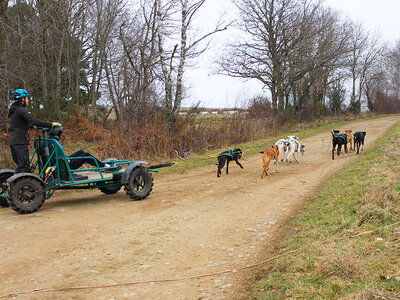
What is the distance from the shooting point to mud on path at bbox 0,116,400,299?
408 cm

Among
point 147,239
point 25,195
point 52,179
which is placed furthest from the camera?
point 52,179

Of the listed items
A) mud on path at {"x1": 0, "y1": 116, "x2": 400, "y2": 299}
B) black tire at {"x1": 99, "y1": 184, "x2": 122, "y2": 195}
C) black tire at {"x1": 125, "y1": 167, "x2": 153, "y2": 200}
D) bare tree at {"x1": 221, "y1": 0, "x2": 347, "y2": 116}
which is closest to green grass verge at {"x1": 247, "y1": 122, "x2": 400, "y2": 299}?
mud on path at {"x1": 0, "y1": 116, "x2": 400, "y2": 299}

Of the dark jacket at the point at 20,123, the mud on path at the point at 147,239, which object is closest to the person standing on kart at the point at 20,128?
the dark jacket at the point at 20,123

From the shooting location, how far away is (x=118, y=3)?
74.2ft

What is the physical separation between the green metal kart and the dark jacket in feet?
0.96

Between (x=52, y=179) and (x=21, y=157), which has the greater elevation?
(x=21, y=157)

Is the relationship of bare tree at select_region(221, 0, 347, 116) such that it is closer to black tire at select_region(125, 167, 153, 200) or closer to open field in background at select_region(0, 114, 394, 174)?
open field in background at select_region(0, 114, 394, 174)

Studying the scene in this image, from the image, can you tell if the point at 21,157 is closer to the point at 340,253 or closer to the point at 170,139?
the point at 340,253

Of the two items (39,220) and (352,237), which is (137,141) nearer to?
(39,220)

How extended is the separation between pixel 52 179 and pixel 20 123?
1.31m

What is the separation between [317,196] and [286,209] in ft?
3.64

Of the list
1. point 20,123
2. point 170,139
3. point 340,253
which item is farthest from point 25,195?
point 170,139

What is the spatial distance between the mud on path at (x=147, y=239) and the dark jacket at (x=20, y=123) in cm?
150

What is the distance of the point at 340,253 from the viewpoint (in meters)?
3.92
